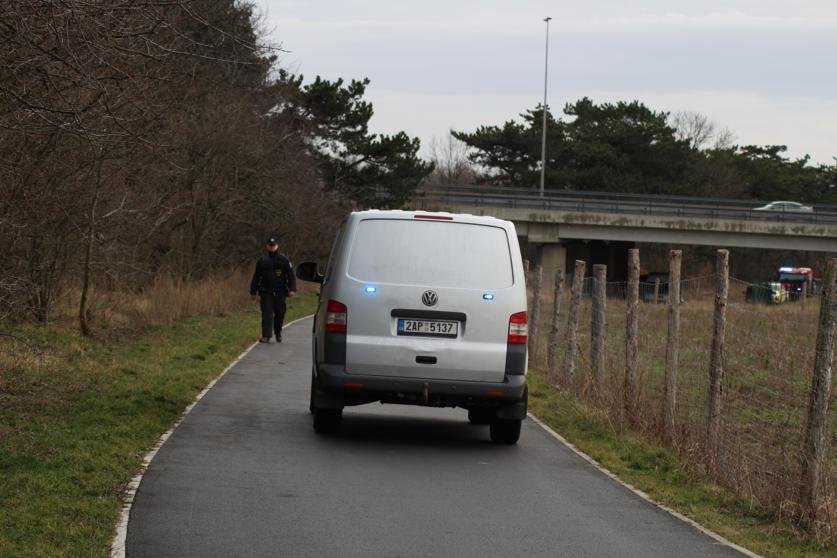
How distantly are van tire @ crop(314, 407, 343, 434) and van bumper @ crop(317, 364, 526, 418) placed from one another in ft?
1.55

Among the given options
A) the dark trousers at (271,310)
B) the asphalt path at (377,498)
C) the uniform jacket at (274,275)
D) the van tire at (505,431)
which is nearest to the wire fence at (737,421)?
the asphalt path at (377,498)

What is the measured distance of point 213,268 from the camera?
124 ft

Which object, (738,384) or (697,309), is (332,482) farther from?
(697,309)

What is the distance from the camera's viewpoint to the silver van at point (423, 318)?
39.0ft

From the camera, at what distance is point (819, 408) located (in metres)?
9.65

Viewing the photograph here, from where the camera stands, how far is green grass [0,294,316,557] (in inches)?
310

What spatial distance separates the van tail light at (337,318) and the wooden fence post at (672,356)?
11.6ft

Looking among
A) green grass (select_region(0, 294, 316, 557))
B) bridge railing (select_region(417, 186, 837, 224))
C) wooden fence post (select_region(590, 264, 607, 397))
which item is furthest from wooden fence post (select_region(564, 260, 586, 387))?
bridge railing (select_region(417, 186, 837, 224))

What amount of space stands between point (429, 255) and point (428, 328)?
69 cm

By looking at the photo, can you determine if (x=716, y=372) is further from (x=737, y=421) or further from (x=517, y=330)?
(x=737, y=421)

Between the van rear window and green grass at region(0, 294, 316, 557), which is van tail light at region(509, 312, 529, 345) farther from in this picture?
green grass at region(0, 294, 316, 557)

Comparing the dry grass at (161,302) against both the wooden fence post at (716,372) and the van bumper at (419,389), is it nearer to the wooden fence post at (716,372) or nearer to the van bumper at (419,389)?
the van bumper at (419,389)

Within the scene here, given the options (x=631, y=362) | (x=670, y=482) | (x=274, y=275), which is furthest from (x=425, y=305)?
(x=274, y=275)

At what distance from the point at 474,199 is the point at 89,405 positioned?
2304 inches
